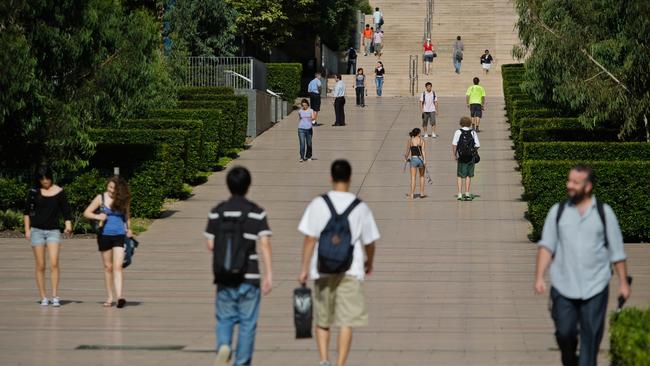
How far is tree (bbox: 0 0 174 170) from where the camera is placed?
75.6 feet

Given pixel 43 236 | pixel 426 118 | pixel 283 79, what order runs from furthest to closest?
pixel 283 79
pixel 426 118
pixel 43 236

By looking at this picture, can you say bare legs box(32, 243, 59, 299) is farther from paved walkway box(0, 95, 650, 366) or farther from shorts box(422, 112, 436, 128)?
shorts box(422, 112, 436, 128)

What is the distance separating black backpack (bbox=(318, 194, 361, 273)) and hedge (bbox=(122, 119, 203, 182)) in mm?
18157

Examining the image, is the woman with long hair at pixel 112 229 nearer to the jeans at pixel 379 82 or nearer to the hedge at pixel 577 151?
the hedge at pixel 577 151

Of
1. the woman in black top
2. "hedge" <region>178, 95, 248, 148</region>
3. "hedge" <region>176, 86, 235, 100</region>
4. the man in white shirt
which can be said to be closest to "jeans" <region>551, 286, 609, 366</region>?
the woman in black top

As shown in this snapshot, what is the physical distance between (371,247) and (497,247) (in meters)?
11.0

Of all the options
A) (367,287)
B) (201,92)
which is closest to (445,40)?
(201,92)

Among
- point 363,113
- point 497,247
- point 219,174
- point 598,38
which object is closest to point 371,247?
point 497,247

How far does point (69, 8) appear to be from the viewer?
24047mm

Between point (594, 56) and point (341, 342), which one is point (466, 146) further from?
point (341, 342)

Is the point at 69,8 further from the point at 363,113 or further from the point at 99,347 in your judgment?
the point at 363,113

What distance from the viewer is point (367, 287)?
57.9 ft

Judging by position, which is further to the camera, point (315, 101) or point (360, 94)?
point (360, 94)

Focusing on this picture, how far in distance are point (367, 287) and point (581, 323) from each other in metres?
7.70
